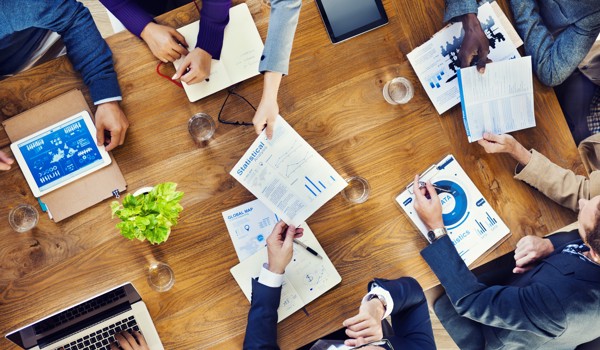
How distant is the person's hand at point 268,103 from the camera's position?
151 centimetres

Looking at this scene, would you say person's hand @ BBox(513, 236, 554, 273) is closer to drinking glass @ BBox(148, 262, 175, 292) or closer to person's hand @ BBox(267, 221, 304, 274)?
person's hand @ BBox(267, 221, 304, 274)

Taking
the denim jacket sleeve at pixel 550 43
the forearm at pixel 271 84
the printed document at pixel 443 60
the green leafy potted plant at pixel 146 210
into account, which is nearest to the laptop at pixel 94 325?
the green leafy potted plant at pixel 146 210

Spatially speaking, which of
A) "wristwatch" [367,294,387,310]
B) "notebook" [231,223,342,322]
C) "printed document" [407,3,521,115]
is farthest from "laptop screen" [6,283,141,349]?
"printed document" [407,3,521,115]

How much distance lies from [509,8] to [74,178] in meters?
1.55

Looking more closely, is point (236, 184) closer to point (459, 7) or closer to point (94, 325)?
point (94, 325)

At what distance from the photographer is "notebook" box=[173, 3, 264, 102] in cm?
158

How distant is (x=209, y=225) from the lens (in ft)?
5.18

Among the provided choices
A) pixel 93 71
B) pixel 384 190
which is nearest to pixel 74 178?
pixel 93 71

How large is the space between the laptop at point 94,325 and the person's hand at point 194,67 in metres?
0.65

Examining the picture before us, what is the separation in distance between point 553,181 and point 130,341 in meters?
1.41

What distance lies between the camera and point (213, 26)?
60.9 inches

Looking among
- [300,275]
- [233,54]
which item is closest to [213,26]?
[233,54]

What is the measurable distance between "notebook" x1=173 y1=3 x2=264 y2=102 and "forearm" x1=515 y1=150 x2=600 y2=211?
3.06ft

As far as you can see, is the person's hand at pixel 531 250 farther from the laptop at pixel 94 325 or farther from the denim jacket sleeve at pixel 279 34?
the laptop at pixel 94 325
